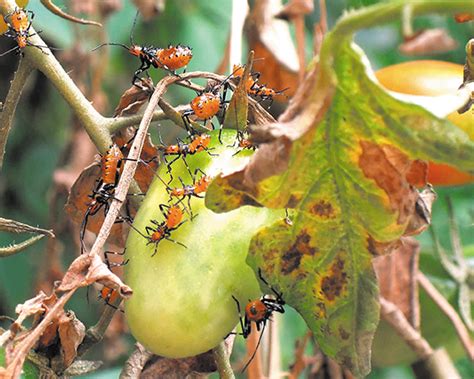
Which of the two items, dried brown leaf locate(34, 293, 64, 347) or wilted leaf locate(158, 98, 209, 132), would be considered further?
wilted leaf locate(158, 98, 209, 132)

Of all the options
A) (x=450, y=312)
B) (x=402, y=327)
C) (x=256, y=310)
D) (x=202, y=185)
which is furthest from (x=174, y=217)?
(x=450, y=312)

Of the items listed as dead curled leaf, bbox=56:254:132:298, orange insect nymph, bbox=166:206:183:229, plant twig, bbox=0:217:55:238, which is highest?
orange insect nymph, bbox=166:206:183:229

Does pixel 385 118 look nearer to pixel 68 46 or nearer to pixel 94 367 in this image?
pixel 94 367

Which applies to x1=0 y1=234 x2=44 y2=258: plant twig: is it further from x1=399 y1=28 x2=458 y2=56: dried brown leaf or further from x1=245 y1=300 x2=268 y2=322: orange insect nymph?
x1=399 y1=28 x2=458 y2=56: dried brown leaf

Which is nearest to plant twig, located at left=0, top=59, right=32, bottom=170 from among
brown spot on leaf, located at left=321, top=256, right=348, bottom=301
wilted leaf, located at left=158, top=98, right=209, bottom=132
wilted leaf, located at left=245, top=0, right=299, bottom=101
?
wilted leaf, located at left=158, top=98, right=209, bottom=132

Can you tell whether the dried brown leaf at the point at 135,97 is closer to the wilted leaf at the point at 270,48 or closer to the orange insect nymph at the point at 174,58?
the orange insect nymph at the point at 174,58

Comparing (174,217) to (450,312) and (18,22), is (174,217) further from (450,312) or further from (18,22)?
(450,312)

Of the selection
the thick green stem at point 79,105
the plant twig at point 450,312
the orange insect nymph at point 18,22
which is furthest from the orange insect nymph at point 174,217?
the plant twig at point 450,312
